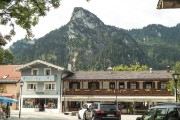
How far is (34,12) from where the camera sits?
14586 millimetres

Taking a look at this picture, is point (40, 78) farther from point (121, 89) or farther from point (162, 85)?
point (162, 85)

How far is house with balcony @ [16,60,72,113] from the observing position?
2307 inches

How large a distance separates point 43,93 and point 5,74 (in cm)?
913

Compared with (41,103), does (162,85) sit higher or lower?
higher

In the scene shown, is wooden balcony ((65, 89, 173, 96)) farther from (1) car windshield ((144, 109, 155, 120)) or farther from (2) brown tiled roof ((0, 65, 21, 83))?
(1) car windshield ((144, 109, 155, 120))

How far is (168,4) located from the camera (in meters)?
9.00

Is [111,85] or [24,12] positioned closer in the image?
[24,12]

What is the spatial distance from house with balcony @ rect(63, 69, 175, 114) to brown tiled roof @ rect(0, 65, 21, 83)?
940 centimetres

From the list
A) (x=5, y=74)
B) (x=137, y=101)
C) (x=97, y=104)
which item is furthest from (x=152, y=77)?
(x=97, y=104)

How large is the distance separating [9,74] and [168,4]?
57.0 m

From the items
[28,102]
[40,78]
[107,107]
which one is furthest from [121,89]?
[107,107]

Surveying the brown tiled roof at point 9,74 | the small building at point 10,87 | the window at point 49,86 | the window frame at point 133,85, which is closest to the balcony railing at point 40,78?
the window at point 49,86

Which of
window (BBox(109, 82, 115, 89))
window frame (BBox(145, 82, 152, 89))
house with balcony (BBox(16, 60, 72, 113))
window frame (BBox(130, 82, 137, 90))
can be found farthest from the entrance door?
window frame (BBox(145, 82, 152, 89))

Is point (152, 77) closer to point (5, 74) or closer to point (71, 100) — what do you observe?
point (71, 100)
